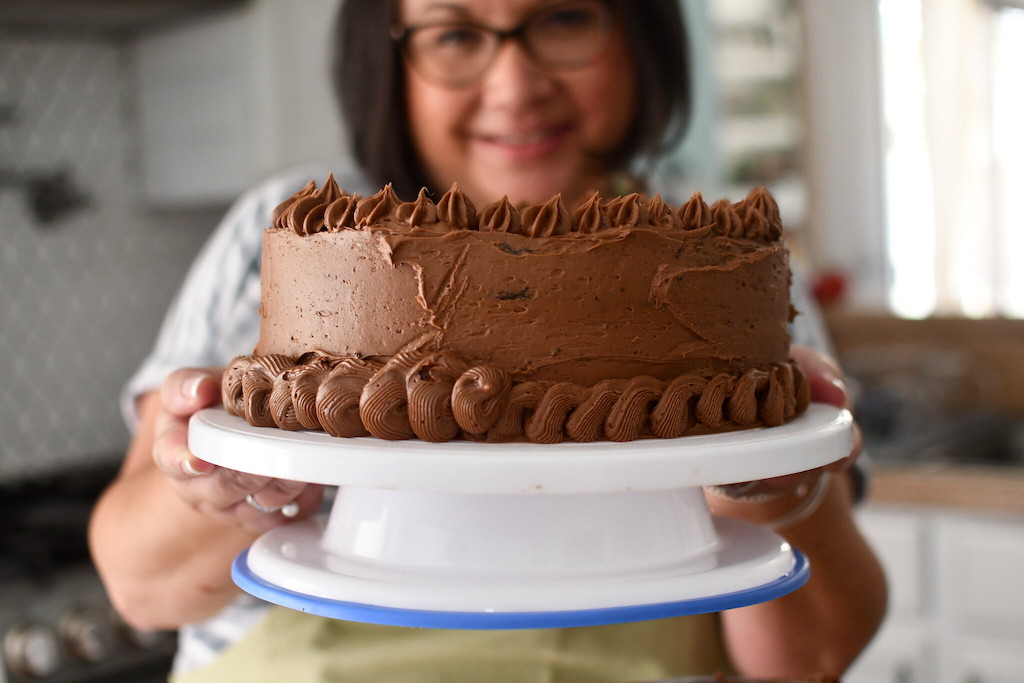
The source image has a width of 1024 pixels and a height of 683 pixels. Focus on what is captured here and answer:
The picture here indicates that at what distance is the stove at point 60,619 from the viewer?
2.18 m

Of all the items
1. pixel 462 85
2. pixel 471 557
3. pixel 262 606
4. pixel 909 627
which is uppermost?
pixel 462 85

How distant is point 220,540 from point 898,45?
132 inches

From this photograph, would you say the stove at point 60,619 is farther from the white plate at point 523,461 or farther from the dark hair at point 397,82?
the white plate at point 523,461

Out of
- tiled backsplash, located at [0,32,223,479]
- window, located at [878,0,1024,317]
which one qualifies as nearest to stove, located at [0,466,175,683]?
tiled backsplash, located at [0,32,223,479]

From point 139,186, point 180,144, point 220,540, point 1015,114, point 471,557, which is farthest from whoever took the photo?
point 1015,114

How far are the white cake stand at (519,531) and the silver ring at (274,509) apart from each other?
1.5 inches

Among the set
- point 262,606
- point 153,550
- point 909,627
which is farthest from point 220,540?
point 909,627

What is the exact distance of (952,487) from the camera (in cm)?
222

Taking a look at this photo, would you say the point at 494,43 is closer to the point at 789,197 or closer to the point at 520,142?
the point at 520,142

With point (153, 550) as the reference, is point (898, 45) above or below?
above

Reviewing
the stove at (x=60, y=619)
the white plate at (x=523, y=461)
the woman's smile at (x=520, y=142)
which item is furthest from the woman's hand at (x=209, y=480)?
the stove at (x=60, y=619)

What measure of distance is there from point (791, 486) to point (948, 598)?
159 cm

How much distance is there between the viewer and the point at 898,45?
364cm

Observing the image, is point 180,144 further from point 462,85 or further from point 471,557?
point 471,557
